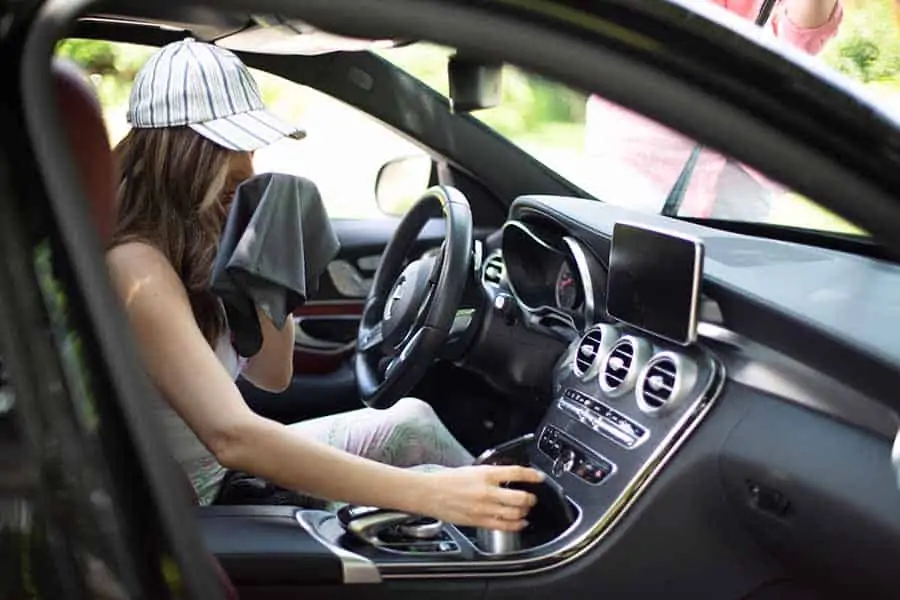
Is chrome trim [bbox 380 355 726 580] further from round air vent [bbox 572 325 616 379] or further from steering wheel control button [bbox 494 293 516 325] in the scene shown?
steering wheel control button [bbox 494 293 516 325]

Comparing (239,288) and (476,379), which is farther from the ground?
(239,288)

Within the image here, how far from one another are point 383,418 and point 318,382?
63cm

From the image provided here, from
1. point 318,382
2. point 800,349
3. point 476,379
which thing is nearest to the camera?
point 800,349

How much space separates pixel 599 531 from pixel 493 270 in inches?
28.9

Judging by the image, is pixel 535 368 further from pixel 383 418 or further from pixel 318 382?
pixel 318 382

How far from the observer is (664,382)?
203cm

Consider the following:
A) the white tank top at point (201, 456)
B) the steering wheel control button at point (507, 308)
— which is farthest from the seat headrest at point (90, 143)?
the steering wheel control button at point (507, 308)

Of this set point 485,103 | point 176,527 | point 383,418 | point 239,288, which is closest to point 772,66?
point 485,103

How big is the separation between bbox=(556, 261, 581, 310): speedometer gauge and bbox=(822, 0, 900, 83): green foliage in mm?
620

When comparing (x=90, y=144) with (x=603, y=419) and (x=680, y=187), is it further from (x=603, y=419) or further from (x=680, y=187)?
(x=680, y=187)

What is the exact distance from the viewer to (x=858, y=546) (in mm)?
1761

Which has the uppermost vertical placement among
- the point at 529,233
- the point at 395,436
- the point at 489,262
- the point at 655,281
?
the point at 655,281

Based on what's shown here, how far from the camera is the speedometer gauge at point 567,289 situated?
7.81ft

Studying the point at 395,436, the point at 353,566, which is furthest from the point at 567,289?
the point at 353,566
